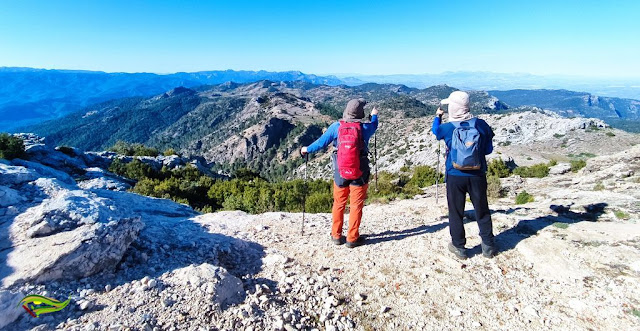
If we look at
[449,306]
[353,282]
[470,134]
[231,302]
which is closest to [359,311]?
[353,282]

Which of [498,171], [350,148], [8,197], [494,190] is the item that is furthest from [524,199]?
[8,197]

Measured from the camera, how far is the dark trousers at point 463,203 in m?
4.96

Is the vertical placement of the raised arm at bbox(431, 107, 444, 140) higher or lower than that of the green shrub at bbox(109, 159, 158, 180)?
higher

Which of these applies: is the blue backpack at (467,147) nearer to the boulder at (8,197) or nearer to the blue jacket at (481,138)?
the blue jacket at (481,138)

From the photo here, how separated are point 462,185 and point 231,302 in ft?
12.6

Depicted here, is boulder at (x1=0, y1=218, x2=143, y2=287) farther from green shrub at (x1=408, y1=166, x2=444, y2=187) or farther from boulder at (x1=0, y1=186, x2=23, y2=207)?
green shrub at (x1=408, y1=166, x2=444, y2=187)

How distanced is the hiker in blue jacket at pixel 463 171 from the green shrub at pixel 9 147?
87.6 ft

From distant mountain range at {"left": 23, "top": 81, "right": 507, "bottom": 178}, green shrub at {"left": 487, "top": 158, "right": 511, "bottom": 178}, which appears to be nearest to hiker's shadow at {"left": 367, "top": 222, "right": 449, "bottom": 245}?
green shrub at {"left": 487, "top": 158, "right": 511, "bottom": 178}

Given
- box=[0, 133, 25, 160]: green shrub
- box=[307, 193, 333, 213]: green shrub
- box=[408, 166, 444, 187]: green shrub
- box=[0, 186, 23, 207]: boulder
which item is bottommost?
box=[408, 166, 444, 187]: green shrub

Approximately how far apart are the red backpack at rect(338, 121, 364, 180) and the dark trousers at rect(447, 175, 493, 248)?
155 centimetres

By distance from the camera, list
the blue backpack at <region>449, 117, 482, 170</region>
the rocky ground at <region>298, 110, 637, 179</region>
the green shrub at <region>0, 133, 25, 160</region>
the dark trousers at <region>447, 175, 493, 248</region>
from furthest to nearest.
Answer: the rocky ground at <region>298, 110, 637, 179</region>
the green shrub at <region>0, 133, 25, 160</region>
the dark trousers at <region>447, 175, 493, 248</region>
the blue backpack at <region>449, 117, 482, 170</region>

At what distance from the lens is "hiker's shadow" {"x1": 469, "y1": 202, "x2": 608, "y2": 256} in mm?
5703

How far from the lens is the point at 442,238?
244 inches

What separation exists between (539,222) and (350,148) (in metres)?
4.48
